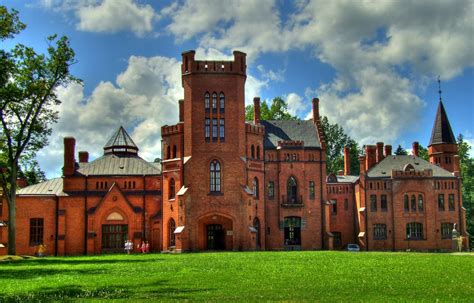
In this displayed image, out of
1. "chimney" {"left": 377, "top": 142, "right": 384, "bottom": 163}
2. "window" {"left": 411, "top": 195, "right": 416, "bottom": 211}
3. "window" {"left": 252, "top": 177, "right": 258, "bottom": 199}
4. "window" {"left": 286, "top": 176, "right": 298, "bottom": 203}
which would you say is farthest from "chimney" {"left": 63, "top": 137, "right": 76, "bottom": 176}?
"window" {"left": 411, "top": 195, "right": 416, "bottom": 211}

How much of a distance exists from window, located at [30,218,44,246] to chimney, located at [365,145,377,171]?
31030mm

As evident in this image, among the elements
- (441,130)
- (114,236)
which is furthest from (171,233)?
(441,130)

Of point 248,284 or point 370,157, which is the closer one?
point 248,284

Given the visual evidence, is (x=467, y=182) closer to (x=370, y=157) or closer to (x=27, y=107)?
(x=370, y=157)

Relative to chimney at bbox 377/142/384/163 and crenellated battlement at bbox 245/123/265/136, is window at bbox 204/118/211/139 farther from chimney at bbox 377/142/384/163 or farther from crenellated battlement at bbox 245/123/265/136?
chimney at bbox 377/142/384/163

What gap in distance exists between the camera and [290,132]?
194 feet

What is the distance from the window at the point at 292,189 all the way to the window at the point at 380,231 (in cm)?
908

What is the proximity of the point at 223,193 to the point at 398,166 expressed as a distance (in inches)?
809

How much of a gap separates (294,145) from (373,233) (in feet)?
38.3

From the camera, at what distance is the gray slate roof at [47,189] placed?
5375cm

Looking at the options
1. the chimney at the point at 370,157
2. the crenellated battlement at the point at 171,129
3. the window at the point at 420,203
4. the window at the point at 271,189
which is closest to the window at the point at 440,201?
the window at the point at 420,203

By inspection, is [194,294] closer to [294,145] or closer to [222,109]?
[222,109]

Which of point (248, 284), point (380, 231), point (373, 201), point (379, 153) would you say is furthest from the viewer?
point (379, 153)

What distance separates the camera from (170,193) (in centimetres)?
5188
